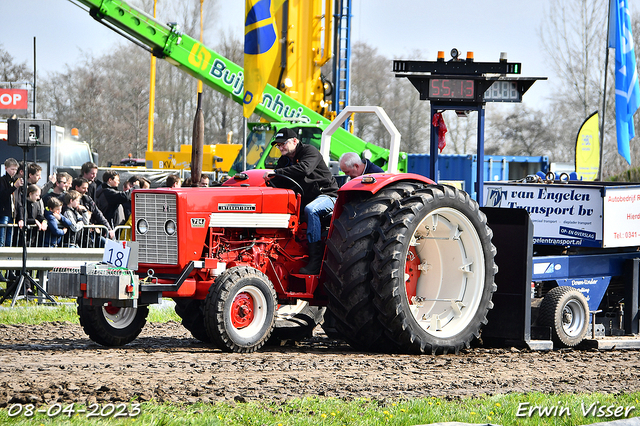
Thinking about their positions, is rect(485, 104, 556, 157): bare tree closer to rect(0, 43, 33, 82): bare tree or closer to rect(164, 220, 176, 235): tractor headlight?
rect(0, 43, 33, 82): bare tree

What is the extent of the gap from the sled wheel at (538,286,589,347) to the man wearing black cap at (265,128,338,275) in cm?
247

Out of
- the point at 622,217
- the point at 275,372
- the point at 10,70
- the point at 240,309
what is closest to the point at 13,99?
the point at 10,70

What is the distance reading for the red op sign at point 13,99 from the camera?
1315 inches

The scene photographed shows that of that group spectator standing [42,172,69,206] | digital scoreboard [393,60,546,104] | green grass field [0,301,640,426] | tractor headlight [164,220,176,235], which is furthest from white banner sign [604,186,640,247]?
spectator standing [42,172,69,206]

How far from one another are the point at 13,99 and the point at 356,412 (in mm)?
31713

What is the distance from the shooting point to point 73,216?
12258mm

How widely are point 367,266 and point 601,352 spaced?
2.94m

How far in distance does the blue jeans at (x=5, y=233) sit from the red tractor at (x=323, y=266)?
187 inches

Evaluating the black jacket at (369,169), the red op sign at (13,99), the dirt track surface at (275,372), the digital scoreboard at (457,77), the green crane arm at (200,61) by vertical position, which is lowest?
the dirt track surface at (275,372)

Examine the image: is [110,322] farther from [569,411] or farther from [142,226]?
[569,411]

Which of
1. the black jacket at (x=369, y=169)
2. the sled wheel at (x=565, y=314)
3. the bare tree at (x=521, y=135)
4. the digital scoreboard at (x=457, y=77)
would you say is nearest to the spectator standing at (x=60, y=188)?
the black jacket at (x=369, y=169)

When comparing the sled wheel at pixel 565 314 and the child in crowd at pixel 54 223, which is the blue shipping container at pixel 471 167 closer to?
the child in crowd at pixel 54 223

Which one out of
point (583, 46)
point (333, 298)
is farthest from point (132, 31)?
point (583, 46)

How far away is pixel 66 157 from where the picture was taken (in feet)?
74.2
